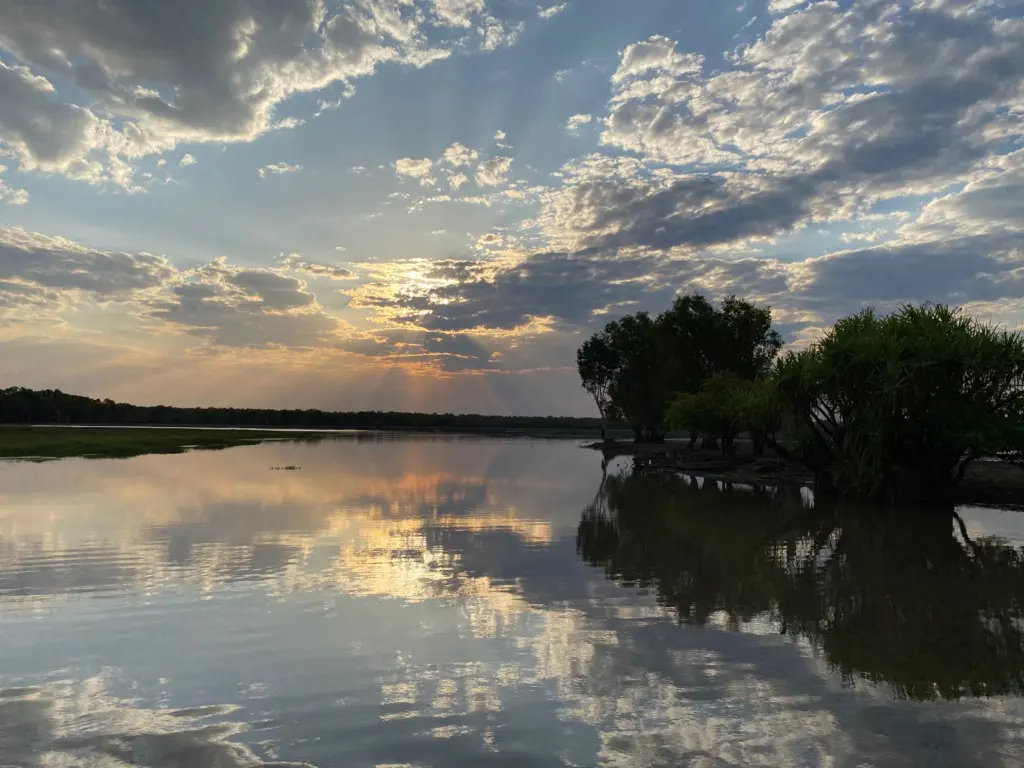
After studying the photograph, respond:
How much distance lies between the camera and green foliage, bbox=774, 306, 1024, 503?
25.7 m

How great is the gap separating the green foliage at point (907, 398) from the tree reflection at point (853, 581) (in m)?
2.77

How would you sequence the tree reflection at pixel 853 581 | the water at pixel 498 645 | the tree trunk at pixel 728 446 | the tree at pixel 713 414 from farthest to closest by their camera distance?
the tree trunk at pixel 728 446, the tree at pixel 713 414, the tree reflection at pixel 853 581, the water at pixel 498 645

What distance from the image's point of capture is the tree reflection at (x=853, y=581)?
340 inches

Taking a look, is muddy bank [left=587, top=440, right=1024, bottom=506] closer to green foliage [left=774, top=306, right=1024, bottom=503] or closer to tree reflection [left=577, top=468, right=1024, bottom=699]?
green foliage [left=774, top=306, right=1024, bottom=503]

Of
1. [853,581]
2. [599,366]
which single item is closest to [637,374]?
[599,366]

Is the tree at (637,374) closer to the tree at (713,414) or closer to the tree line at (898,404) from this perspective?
the tree at (713,414)

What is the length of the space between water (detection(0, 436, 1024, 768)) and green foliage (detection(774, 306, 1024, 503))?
308 inches

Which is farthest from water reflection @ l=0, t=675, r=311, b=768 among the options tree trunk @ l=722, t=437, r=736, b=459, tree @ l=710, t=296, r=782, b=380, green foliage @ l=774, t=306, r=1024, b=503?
tree @ l=710, t=296, r=782, b=380

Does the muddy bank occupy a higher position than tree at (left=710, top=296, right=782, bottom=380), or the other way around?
tree at (left=710, top=296, right=782, bottom=380)

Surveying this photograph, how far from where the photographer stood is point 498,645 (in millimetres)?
9164

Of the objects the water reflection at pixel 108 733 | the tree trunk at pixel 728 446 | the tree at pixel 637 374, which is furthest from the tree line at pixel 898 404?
the tree at pixel 637 374

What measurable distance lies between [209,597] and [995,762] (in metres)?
10.9

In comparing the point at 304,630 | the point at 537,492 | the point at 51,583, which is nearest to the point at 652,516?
the point at 537,492

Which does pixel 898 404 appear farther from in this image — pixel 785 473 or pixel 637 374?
pixel 637 374
